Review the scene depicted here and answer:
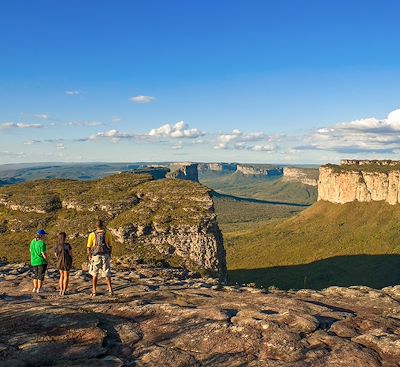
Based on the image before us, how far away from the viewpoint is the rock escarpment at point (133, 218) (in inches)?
2144

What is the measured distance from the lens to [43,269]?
25969 mm

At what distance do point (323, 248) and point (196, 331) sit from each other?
142946mm

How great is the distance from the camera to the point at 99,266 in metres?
24.2

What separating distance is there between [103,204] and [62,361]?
50832 mm

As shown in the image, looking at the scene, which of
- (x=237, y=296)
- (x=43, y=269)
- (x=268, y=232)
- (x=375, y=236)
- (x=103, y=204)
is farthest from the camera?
(x=268, y=232)

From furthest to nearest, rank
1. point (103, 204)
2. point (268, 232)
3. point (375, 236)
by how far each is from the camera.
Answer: point (268, 232)
point (375, 236)
point (103, 204)

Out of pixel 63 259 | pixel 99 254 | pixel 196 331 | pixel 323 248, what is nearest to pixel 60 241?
pixel 63 259

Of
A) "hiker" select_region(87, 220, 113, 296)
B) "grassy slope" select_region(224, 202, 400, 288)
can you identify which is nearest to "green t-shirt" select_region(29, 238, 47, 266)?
→ "hiker" select_region(87, 220, 113, 296)

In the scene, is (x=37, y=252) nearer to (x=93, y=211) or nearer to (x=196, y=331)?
(x=196, y=331)

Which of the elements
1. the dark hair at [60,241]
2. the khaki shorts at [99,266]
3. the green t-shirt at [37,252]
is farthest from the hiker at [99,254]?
the green t-shirt at [37,252]

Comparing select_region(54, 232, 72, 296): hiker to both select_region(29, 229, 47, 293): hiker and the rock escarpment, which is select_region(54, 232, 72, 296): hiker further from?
the rock escarpment

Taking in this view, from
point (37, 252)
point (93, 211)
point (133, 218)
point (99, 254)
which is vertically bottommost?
point (133, 218)

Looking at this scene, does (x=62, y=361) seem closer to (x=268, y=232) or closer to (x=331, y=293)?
(x=331, y=293)

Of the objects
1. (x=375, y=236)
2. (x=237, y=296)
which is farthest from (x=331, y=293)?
(x=375, y=236)
